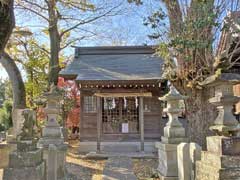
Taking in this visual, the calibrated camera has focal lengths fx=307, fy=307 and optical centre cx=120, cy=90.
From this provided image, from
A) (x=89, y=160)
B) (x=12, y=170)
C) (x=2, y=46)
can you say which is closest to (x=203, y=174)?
(x=12, y=170)

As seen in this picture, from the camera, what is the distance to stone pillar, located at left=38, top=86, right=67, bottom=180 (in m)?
8.67

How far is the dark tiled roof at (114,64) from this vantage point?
48.2ft

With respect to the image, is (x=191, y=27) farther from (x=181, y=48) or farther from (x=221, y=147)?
(x=221, y=147)

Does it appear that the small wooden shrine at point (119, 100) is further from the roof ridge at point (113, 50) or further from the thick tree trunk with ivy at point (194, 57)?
the thick tree trunk with ivy at point (194, 57)

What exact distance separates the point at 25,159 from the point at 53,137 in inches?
158

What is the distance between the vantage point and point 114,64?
55.6ft

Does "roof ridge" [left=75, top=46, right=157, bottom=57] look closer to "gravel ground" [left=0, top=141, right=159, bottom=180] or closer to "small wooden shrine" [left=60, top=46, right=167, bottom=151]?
"small wooden shrine" [left=60, top=46, right=167, bottom=151]

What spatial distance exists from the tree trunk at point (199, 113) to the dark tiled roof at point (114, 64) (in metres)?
3.73

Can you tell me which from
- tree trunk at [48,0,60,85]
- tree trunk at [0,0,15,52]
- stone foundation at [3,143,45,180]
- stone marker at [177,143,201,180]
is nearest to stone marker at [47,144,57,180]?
stone foundation at [3,143,45,180]

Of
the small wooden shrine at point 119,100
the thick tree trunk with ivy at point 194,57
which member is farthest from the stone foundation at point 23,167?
the small wooden shrine at point 119,100

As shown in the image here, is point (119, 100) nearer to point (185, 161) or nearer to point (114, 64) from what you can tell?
point (114, 64)

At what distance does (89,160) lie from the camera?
13070mm

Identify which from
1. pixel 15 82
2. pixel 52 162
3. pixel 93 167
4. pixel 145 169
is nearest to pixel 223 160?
pixel 52 162

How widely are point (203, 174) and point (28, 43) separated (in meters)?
17.3
